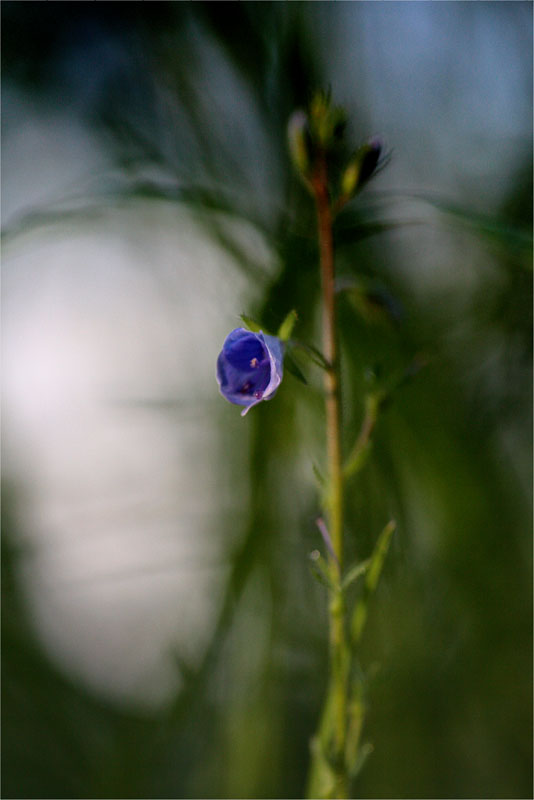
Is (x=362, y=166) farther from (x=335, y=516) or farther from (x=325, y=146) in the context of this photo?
(x=335, y=516)

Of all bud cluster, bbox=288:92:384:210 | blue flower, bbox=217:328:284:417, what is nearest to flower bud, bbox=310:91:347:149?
bud cluster, bbox=288:92:384:210

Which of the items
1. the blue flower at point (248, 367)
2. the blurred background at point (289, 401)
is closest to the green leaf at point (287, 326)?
the blue flower at point (248, 367)

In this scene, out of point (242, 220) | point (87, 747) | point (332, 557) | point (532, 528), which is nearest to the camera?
point (332, 557)

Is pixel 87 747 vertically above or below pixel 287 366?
below

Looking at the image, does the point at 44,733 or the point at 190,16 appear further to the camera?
the point at 44,733

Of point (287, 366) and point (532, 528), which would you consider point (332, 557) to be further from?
point (532, 528)

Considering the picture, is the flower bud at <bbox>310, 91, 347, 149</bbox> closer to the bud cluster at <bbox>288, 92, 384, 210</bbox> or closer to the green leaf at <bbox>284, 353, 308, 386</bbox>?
the bud cluster at <bbox>288, 92, 384, 210</bbox>

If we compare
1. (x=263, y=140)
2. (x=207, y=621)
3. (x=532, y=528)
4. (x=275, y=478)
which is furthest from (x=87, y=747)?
(x=263, y=140)
